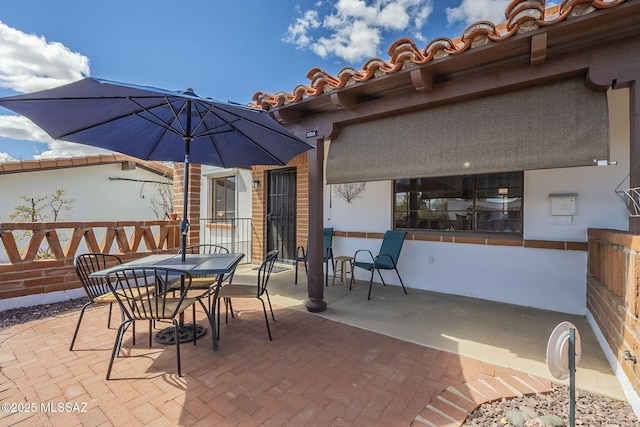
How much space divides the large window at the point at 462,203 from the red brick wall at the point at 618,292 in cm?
108

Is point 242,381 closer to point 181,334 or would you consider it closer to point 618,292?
point 181,334

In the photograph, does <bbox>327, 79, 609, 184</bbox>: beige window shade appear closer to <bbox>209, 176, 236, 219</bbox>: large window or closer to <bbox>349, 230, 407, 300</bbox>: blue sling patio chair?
<bbox>349, 230, 407, 300</bbox>: blue sling patio chair

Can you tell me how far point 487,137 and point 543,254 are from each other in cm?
194

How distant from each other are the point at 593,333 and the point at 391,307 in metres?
2.05

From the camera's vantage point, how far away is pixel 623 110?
3.18 m

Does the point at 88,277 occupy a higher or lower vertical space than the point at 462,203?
lower

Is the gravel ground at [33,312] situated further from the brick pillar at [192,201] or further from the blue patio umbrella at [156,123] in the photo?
the brick pillar at [192,201]

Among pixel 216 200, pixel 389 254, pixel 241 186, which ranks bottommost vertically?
pixel 389 254

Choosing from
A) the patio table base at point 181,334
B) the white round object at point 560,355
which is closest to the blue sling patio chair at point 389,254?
the patio table base at point 181,334

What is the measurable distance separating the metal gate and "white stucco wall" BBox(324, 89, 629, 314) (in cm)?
257

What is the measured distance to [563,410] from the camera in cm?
178

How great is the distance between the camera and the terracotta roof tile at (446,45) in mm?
2092

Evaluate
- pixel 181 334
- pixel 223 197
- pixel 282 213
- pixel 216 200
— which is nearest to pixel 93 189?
pixel 216 200

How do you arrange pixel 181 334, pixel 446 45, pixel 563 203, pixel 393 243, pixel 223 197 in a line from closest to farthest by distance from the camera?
pixel 446 45, pixel 181 334, pixel 563 203, pixel 393 243, pixel 223 197
